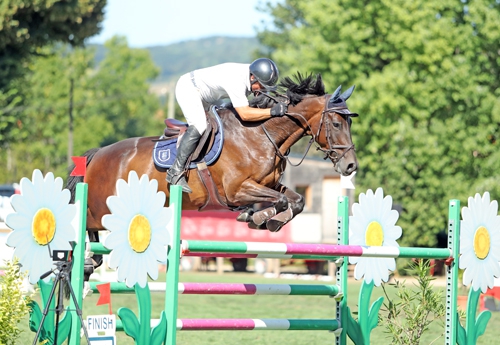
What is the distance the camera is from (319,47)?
80.7 feet

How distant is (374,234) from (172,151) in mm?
1812

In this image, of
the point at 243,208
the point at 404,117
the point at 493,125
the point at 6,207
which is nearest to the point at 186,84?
the point at 243,208

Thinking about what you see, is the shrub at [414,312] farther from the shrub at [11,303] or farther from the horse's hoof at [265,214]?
the shrub at [11,303]

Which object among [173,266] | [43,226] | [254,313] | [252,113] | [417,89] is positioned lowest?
[254,313]

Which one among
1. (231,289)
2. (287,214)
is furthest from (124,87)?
(231,289)

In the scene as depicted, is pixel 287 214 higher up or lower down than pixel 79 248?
higher up

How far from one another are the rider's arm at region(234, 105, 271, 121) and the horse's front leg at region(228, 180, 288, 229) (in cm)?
50

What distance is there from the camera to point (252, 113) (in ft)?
21.1

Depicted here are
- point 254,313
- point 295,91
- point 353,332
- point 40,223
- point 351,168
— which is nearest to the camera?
point 40,223

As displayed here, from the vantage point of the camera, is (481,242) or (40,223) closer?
(40,223)

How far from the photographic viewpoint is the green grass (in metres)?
7.28

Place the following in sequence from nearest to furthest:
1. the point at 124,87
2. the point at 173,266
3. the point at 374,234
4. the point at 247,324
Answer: the point at 173,266 → the point at 247,324 → the point at 374,234 → the point at 124,87

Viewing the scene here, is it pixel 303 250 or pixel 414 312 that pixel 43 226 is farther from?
pixel 414 312

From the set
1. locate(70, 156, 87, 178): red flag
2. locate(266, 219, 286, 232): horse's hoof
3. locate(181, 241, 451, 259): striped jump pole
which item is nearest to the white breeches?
locate(266, 219, 286, 232): horse's hoof
